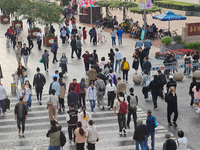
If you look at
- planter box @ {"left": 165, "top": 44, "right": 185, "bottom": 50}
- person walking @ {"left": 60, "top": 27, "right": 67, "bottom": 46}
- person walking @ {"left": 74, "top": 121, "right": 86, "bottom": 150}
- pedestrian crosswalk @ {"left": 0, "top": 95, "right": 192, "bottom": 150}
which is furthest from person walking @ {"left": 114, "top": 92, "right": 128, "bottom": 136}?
person walking @ {"left": 60, "top": 27, "right": 67, "bottom": 46}

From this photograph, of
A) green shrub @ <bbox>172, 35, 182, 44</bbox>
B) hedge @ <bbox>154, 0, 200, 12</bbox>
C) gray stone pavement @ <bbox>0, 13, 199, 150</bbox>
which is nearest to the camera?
gray stone pavement @ <bbox>0, 13, 199, 150</bbox>

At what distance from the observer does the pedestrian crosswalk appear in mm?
16766

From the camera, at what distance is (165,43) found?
34.2 meters

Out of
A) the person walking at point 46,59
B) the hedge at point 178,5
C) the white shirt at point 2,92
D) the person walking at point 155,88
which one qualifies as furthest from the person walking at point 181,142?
the hedge at point 178,5

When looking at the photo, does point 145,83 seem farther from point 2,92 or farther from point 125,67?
point 2,92

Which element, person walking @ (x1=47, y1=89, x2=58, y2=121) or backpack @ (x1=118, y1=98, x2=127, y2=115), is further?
person walking @ (x1=47, y1=89, x2=58, y2=121)

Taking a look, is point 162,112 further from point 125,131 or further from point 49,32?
point 49,32

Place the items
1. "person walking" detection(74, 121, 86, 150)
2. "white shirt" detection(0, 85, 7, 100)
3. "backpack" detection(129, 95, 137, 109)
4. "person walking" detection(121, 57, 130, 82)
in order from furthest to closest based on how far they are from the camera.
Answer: "person walking" detection(121, 57, 130, 82), "white shirt" detection(0, 85, 7, 100), "backpack" detection(129, 95, 137, 109), "person walking" detection(74, 121, 86, 150)

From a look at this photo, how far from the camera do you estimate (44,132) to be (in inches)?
722

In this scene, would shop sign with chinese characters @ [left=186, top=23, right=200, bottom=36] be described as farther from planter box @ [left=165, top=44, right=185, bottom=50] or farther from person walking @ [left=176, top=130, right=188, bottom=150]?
person walking @ [left=176, top=130, right=188, bottom=150]

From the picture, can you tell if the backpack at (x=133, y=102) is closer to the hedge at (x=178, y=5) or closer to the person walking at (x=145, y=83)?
the person walking at (x=145, y=83)

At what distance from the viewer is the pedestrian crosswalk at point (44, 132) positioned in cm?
1677

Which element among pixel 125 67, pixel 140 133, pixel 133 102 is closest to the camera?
pixel 140 133

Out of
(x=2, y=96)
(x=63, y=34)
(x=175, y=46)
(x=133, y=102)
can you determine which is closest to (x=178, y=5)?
(x=63, y=34)
